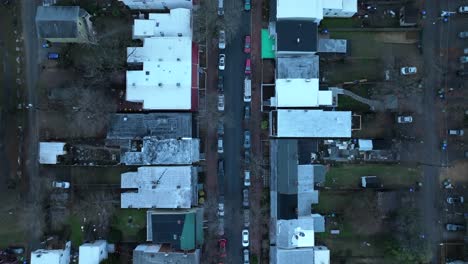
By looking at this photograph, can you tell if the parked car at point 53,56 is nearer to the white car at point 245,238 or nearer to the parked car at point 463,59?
the white car at point 245,238

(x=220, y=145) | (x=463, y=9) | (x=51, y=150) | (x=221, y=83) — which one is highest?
(x=463, y=9)

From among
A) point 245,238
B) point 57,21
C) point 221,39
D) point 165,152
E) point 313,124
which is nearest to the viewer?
point 57,21

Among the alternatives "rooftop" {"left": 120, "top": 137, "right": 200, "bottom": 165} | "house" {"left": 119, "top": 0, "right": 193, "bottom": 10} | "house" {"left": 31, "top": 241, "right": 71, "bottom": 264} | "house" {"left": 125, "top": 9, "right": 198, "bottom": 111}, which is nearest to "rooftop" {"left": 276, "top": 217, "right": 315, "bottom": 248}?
"rooftop" {"left": 120, "top": 137, "right": 200, "bottom": 165}

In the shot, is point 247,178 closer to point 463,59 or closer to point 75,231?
point 75,231

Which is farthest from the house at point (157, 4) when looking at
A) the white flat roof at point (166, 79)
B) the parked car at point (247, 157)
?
the parked car at point (247, 157)

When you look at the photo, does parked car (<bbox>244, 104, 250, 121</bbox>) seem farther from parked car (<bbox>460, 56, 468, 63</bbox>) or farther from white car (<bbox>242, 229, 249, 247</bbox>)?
parked car (<bbox>460, 56, 468, 63</bbox>)

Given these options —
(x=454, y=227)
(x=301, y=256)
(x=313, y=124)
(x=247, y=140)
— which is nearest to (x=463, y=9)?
(x=313, y=124)

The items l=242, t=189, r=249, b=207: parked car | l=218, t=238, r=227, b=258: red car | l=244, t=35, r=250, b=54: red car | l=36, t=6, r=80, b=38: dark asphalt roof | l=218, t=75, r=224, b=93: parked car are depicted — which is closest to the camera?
l=36, t=6, r=80, b=38: dark asphalt roof
